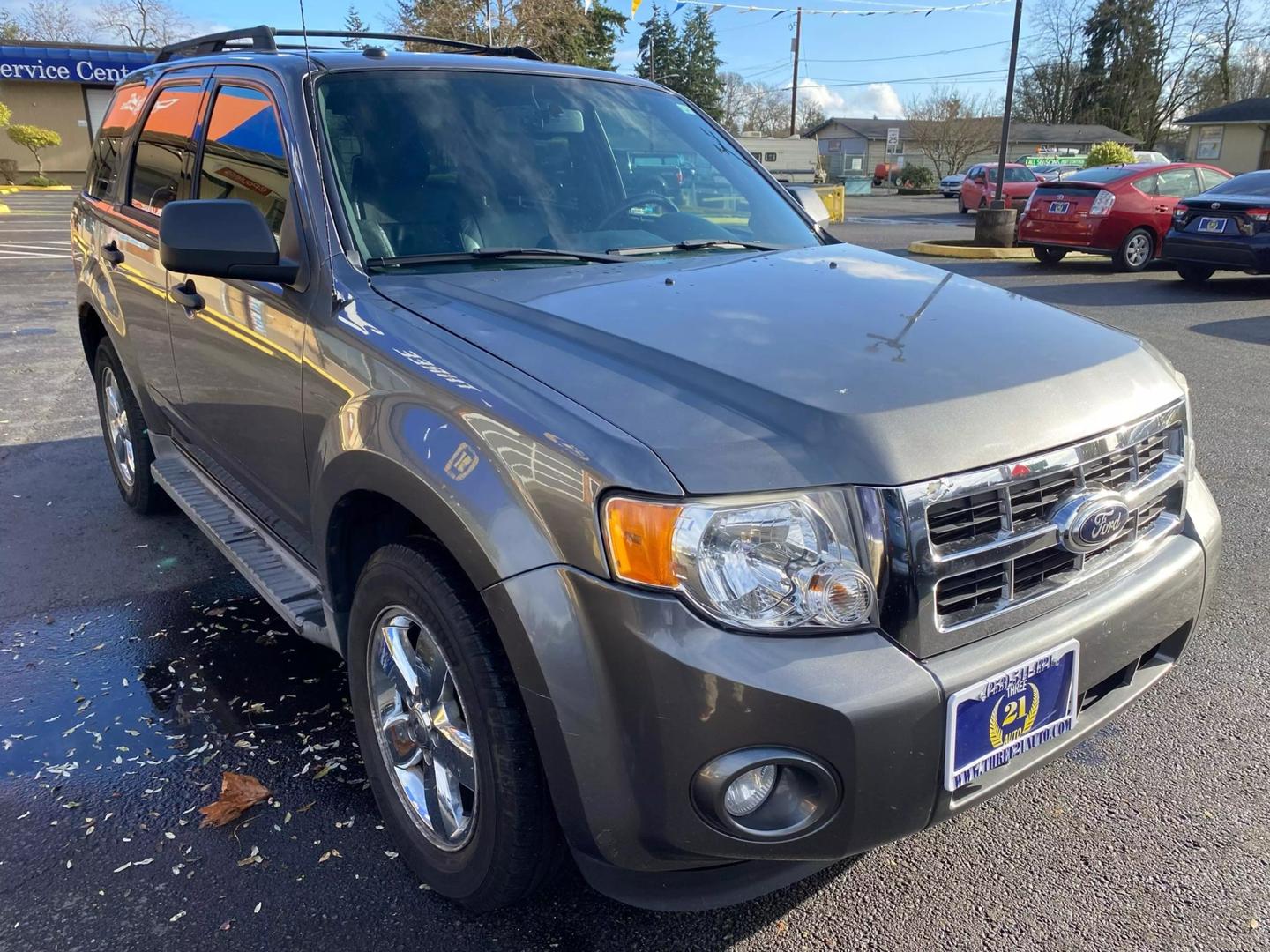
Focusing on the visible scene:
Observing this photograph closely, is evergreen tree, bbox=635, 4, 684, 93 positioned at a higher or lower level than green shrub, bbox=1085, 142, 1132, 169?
higher

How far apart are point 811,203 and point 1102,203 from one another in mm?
11312

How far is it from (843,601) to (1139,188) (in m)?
14.2

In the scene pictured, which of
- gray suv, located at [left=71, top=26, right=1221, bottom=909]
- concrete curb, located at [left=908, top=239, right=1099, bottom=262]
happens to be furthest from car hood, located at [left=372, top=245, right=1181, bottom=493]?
concrete curb, located at [left=908, top=239, right=1099, bottom=262]

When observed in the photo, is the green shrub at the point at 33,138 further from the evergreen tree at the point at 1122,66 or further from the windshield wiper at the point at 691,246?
→ the evergreen tree at the point at 1122,66

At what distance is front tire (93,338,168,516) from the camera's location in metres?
4.32

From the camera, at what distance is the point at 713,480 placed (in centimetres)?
Answer: 164

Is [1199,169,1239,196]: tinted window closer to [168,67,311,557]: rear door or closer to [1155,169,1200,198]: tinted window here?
[1155,169,1200,198]: tinted window

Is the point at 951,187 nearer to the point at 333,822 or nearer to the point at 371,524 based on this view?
the point at 371,524

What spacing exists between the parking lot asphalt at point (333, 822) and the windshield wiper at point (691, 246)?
1015 millimetres

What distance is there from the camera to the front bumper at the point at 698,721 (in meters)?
1.60

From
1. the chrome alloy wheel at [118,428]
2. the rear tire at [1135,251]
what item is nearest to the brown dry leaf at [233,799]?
the chrome alloy wheel at [118,428]

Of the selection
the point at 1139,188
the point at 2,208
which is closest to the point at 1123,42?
the point at 1139,188

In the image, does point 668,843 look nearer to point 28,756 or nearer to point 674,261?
point 674,261

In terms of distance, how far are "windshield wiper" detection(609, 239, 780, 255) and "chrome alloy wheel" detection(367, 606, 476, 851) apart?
4.26 ft
